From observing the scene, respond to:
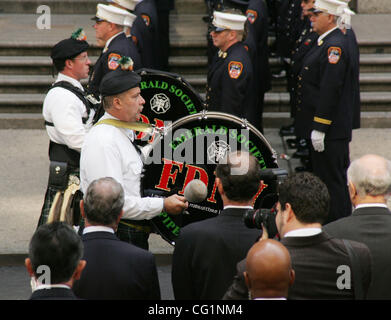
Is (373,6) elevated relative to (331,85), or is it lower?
elevated

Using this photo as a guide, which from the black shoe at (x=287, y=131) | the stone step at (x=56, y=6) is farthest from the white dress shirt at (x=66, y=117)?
the stone step at (x=56, y=6)

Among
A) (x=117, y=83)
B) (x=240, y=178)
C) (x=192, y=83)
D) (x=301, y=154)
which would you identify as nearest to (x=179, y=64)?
(x=192, y=83)

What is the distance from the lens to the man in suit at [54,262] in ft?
11.7

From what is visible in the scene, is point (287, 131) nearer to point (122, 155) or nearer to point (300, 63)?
point (300, 63)

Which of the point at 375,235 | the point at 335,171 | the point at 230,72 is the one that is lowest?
the point at 335,171

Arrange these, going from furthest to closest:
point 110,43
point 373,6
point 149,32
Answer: point 373,6
point 149,32
point 110,43

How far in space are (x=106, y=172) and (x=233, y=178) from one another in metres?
1.07

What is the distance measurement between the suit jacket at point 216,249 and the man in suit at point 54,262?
0.91m

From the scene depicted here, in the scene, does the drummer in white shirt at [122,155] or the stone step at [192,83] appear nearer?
the drummer in white shirt at [122,155]

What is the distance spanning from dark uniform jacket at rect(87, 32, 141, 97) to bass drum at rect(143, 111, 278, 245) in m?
2.21

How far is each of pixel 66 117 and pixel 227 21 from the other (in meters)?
2.37

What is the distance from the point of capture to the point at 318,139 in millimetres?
7551

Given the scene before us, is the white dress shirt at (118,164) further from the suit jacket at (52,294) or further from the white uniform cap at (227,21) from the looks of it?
the white uniform cap at (227,21)
